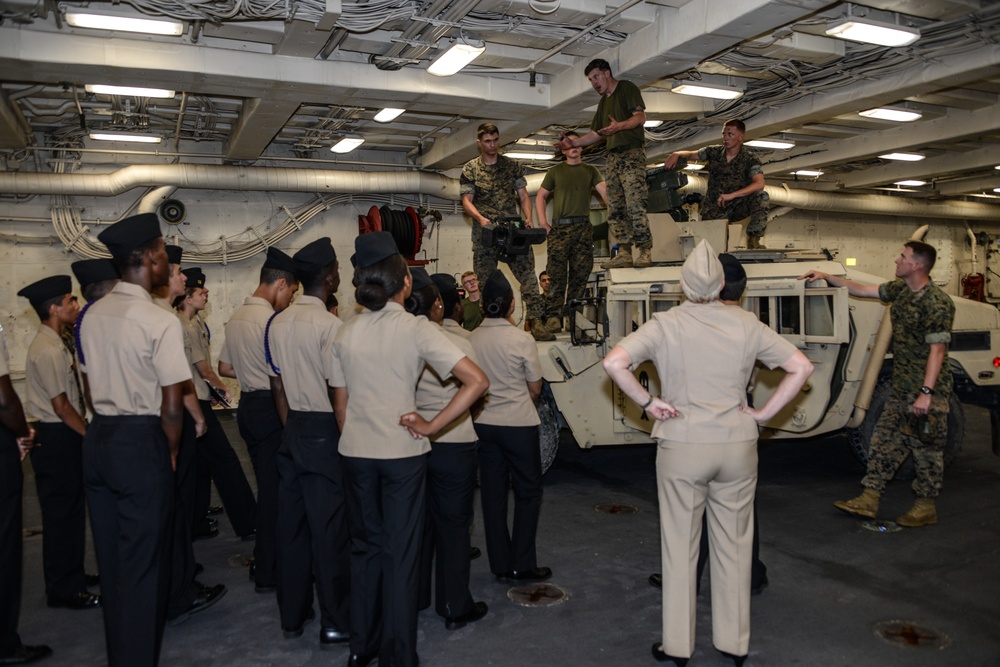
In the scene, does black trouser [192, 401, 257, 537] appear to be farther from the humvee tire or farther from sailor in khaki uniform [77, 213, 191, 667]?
the humvee tire

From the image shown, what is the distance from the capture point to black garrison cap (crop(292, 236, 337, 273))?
4363mm

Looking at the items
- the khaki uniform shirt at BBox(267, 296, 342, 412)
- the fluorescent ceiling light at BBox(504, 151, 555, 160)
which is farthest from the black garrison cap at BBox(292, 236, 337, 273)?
the fluorescent ceiling light at BBox(504, 151, 555, 160)

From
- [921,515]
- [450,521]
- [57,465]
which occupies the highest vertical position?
[57,465]

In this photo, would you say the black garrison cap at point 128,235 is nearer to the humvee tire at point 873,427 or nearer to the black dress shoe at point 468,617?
the black dress shoe at point 468,617

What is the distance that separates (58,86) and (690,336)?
8.85 m

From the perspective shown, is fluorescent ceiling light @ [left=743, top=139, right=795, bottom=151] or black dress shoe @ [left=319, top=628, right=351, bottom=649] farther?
fluorescent ceiling light @ [left=743, top=139, right=795, bottom=151]

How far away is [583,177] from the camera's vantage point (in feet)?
26.3

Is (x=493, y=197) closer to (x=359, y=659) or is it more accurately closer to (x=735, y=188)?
(x=735, y=188)


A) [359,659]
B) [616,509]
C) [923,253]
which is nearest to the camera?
[359,659]

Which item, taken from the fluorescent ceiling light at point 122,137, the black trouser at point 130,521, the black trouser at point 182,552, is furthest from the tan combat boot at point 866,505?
the fluorescent ceiling light at point 122,137

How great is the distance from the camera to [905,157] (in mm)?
15266

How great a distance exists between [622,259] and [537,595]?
3.58 m

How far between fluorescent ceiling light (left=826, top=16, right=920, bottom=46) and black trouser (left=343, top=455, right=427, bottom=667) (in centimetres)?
629

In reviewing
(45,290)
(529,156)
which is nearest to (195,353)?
(45,290)
